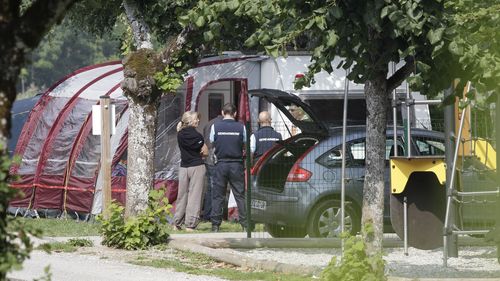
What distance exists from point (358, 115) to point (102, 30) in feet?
22.2

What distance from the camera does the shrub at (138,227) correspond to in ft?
46.3

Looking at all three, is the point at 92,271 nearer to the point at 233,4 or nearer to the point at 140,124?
the point at 140,124

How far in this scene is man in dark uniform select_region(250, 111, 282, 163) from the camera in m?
Result: 17.5

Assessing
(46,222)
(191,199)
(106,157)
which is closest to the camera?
(106,157)

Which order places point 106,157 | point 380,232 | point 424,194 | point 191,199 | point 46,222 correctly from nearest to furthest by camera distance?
point 380,232 < point 424,194 < point 106,157 < point 191,199 < point 46,222

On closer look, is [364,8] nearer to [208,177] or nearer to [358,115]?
[208,177]

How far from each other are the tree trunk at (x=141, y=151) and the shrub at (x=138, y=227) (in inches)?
9.0

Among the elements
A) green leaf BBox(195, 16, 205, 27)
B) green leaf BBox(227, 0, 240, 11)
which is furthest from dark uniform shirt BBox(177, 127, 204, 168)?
green leaf BBox(227, 0, 240, 11)

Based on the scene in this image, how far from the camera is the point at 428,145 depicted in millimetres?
16062

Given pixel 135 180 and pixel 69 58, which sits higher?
pixel 69 58

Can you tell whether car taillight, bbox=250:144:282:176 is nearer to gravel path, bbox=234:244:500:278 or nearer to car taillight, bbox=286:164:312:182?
car taillight, bbox=286:164:312:182

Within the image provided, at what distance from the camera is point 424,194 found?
13023mm

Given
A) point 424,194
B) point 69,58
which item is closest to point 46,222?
point 424,194

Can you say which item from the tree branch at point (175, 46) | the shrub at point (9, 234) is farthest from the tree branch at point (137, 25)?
the shrub at point (9, 234)
